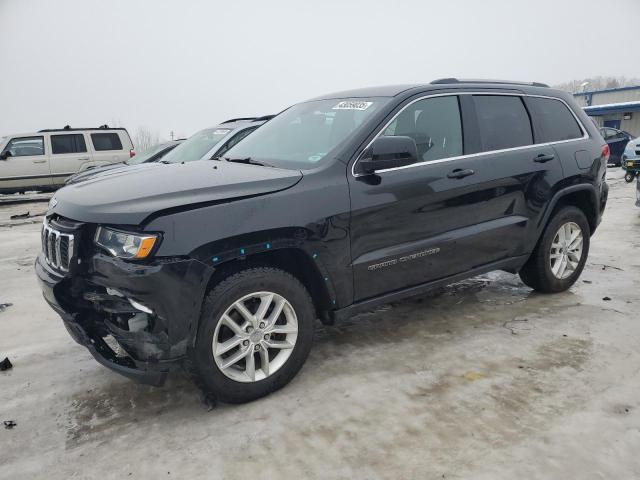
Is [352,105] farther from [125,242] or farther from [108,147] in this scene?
[108,147]

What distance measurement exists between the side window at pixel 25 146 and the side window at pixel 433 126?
13.3 m

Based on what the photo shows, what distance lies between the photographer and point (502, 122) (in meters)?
4.11

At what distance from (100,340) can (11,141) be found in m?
13.6

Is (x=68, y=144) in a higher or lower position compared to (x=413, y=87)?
lower

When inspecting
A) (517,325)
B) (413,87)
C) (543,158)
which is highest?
(413,87)

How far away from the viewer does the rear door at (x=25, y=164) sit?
13.7 meters

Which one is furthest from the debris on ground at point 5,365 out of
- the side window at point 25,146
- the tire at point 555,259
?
the side window at point 25,146

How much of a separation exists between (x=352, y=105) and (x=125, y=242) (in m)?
1.91

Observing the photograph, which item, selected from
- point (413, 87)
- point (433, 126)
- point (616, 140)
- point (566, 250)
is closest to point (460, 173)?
point (433, 126)

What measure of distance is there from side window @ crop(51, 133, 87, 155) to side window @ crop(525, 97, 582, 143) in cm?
1309

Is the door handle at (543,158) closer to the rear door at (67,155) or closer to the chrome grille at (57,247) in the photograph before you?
the chrome grille at (57,247)

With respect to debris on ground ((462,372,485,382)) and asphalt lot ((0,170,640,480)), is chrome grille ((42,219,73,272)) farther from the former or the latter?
debris on ground ((462,372,485,382))

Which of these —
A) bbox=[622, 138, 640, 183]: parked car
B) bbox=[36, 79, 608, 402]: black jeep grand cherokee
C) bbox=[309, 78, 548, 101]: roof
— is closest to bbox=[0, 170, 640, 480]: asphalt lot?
bbox=[36, 79, 608, 402]: black jeep grand cherokee

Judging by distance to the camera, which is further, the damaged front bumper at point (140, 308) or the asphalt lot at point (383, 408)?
the damaged front bumper at point (140, 308)
